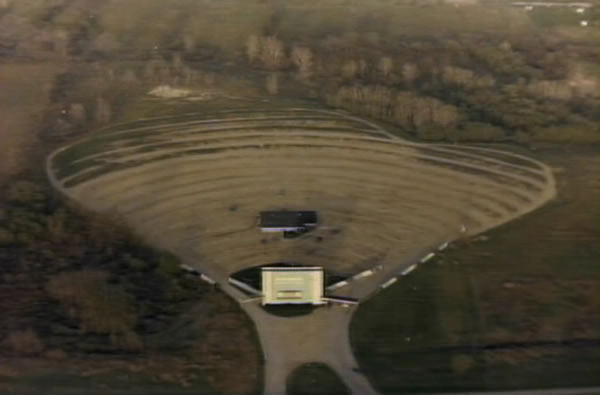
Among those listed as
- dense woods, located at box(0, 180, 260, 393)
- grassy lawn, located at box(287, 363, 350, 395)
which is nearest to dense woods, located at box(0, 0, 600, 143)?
dense woods, located at box(0, 180, 260, 393)

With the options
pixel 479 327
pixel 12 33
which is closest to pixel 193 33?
pixel 12 33

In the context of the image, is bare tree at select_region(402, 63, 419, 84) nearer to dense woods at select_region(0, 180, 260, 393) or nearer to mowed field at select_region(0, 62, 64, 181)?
dense woods at select_region(0, 180, 260, 393)

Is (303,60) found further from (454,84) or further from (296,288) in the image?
(296,288)

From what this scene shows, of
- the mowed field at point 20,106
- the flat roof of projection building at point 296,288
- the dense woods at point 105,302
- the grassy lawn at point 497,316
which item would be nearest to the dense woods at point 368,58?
the mowed field at point 20,106

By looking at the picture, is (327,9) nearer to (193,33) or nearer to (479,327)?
(193,33)

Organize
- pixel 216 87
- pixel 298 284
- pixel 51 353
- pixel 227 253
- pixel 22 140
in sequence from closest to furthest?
1. pixel 51 353
2. pixel 298 284
3. pixel 227 253
4. pixel 22 140
5. pixel 216 87

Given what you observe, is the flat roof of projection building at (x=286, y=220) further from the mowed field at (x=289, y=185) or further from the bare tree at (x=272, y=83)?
the bare tree at (x=272, y=83)
